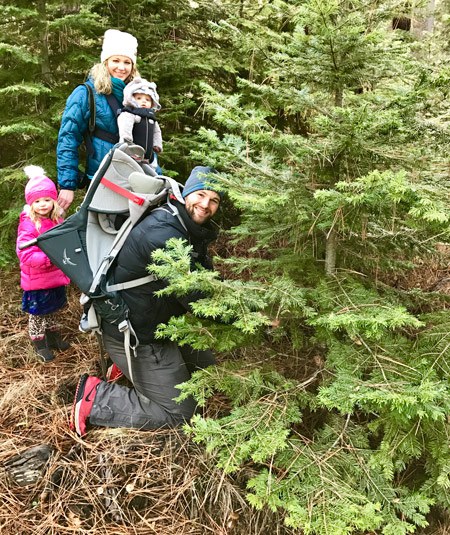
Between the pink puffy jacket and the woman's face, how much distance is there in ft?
4.70

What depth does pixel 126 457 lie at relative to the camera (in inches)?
122

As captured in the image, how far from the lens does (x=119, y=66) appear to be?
12.3 feet

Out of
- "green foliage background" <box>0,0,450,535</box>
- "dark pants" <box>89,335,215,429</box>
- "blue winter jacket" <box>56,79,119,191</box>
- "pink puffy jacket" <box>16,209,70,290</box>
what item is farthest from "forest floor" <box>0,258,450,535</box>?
"blue winter jacket" <box>56,79,119,191</box>

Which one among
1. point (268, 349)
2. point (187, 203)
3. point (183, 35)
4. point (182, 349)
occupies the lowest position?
point (182, 349)

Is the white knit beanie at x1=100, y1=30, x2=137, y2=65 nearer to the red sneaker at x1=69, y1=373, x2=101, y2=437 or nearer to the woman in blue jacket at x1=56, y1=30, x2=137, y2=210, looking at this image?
the woman in blue jacket at x1=56, y1=30, x2=137, y2=210

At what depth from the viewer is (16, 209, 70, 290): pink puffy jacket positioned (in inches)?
149

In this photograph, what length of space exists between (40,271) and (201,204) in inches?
69.1

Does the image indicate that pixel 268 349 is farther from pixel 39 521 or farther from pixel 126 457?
pixel 39 521

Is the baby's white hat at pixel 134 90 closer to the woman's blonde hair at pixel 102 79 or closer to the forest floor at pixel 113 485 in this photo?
the woman's blonde hair at pixel 102 79

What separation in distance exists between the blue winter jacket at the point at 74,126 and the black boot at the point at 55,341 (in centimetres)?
144

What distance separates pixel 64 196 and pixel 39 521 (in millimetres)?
2501

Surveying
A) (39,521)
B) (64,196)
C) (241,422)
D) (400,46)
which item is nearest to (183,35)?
(64,196)

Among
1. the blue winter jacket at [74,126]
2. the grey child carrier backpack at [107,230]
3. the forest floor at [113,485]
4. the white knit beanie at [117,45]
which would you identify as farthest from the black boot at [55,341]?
the white knit beanie at [117,45]

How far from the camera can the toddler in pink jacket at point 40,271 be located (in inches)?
147
